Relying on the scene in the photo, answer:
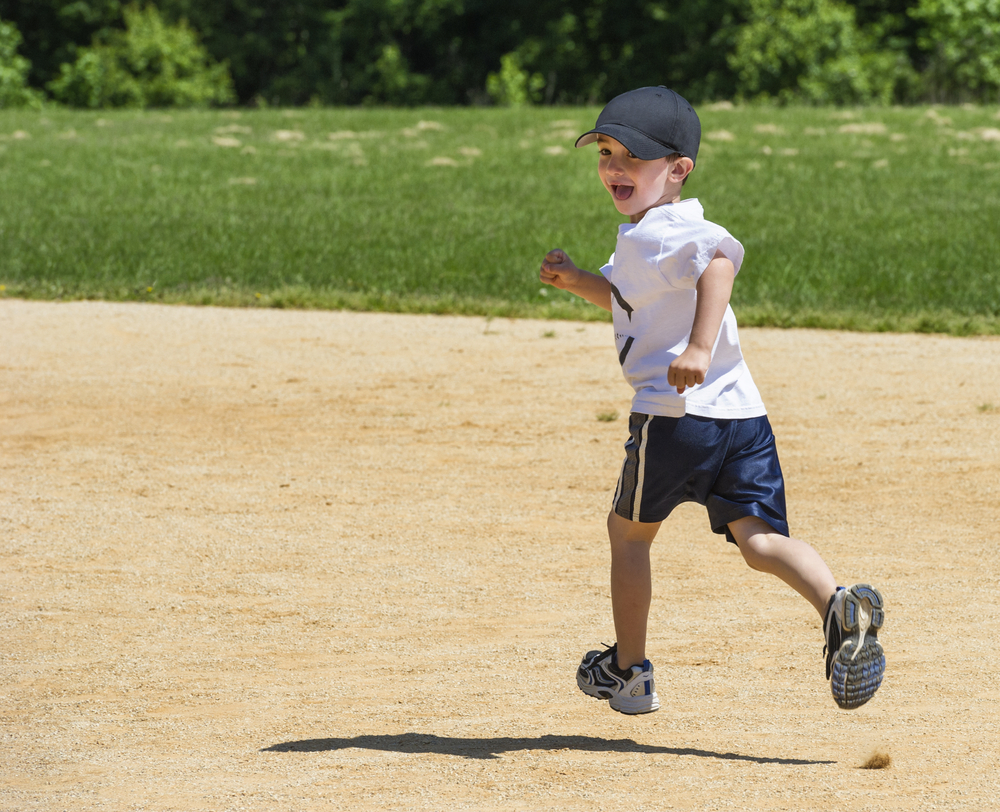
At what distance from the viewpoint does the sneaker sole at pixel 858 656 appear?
115 inches

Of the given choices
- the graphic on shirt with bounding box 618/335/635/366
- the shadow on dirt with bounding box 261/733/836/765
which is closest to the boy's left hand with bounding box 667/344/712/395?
the graphic on shirt with bounding box 618/335/635/366

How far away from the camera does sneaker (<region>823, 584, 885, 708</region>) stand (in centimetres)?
293

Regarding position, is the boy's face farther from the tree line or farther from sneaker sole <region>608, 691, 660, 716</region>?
the tree line

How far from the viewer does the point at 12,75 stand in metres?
38.1

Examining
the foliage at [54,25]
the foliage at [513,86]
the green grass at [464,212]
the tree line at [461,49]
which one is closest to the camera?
the green grass at [464,212]

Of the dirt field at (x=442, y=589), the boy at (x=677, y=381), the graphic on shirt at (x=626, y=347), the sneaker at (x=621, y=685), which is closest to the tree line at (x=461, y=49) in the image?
the dirt field at (x=442, y=589)

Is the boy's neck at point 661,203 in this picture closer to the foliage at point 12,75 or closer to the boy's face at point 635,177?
the boy's face at point 635,177

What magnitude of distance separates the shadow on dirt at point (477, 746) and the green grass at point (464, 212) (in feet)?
21.5

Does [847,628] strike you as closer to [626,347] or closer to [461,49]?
[626,347]

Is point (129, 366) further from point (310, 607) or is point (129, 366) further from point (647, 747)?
point (647, 747)

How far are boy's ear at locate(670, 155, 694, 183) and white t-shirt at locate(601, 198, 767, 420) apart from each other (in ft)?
0.29

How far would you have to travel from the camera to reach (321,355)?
833 centimetres

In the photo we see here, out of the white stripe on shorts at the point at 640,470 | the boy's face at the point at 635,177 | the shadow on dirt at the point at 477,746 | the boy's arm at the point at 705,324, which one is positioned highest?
the boy's face at the point at 635,177

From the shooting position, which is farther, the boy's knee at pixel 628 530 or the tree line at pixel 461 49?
the tree line at pixel 461 49
